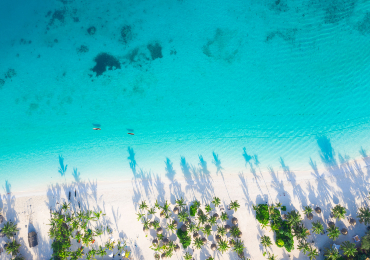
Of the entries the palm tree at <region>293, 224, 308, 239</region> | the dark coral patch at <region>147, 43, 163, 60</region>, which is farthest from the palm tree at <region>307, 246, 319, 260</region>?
the dark coral patch at <region>147, 43, 163, 60</region>

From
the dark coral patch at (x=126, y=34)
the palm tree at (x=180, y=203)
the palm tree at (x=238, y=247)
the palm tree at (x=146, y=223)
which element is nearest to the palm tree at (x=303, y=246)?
the palm tree at (x=238, y=247)

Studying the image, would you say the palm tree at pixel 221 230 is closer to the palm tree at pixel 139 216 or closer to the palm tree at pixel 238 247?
the palm tree at pixel 238 247

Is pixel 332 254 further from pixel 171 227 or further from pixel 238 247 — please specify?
pixel 171 227

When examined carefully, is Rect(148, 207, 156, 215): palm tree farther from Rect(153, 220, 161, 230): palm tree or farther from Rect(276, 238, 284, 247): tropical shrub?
Rect(276, 238, 284, 247): tropical shrub

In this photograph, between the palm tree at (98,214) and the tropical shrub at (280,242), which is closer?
the tropical shrub at (280,242)

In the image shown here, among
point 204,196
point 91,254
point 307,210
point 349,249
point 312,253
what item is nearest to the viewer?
point 349,249

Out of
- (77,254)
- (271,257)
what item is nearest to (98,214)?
(77,254)
